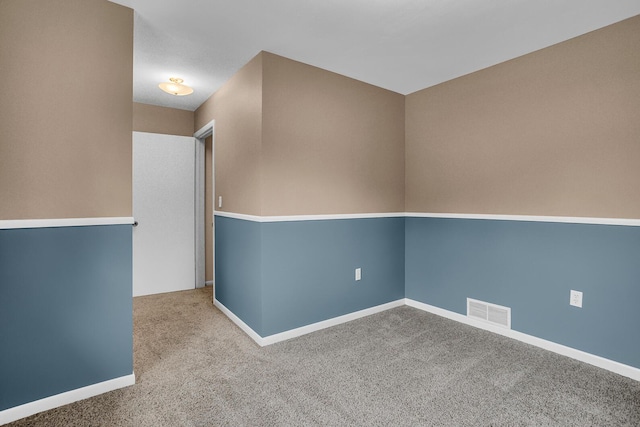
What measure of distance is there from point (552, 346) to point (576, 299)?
42cm

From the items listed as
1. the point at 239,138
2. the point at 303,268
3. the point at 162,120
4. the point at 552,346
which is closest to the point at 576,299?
the point at 552,346

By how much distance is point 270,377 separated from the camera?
2096mm

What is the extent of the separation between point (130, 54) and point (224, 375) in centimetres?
218

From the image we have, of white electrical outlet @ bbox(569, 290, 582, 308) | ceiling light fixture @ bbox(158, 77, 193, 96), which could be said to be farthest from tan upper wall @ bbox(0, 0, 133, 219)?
white electrical outlet @ bbox(569, 290, 582, 308)

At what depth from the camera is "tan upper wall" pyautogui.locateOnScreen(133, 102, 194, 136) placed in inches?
152

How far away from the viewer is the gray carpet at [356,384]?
1708mm

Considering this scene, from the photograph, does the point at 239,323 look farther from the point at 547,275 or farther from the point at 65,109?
the point at 547,275


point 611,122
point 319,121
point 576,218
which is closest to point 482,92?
point 611,122

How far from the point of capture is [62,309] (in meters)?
1.82

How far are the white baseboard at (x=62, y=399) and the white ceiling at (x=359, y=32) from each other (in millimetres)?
2341

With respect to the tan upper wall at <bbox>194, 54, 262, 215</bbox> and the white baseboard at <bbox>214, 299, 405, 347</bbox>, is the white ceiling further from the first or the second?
the white baseboard at <bbox>214, 299, 405, 347</bbox>

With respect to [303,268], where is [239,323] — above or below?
below

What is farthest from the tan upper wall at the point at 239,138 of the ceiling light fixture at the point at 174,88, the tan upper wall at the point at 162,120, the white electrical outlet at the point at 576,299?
the white electrical outlet at the point at 576,299

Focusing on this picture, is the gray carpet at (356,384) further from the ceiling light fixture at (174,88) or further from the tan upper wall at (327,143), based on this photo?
the ceiling light fixture at (174,88)
